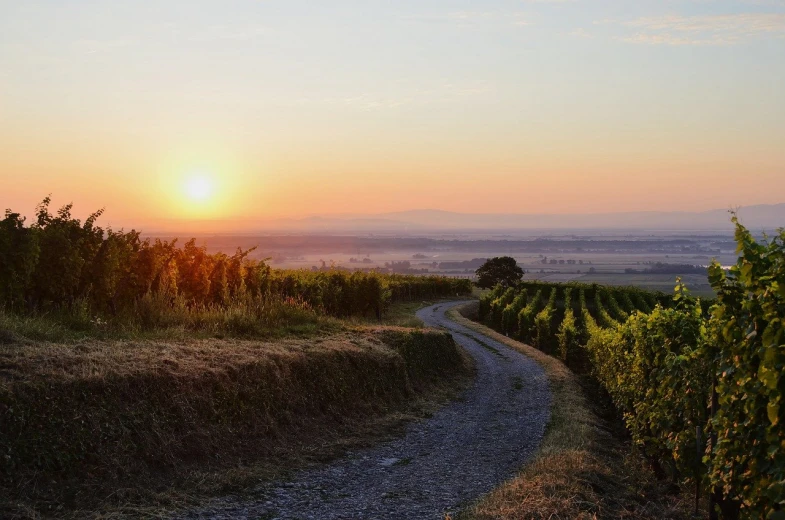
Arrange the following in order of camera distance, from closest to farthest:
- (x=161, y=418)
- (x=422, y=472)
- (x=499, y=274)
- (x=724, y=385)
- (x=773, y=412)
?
(x=773, y=412) → (x=724, y=385) → (x=161, y=418) → (x=422, y=472) → (x=499, y=274)

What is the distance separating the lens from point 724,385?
603cm

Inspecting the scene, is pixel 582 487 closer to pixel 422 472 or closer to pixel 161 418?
pixel 422 472

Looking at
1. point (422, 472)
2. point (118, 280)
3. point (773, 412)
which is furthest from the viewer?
point (118, 280)

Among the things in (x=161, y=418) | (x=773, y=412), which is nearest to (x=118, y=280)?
(x=161, y=418)

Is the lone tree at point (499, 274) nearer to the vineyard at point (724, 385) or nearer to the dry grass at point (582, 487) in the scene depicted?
the vineyard at point (724, 385)

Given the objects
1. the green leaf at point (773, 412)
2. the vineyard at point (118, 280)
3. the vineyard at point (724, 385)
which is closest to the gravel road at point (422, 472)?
the vineyard at point (724, 385)

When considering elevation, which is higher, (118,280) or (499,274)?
(118,280)

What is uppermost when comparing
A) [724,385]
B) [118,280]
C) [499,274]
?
[118,280]

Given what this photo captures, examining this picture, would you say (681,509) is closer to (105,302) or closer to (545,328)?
(105,302)

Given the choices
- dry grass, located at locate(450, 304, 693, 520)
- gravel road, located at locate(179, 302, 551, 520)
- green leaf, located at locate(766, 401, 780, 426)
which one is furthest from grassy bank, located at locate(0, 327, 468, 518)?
green leaf, located at locate(766, 401, 780, 426)

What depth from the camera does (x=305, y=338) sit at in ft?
53.2

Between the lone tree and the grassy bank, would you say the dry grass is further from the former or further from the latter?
the lone tree

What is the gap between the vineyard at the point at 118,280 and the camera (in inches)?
Answer: 525

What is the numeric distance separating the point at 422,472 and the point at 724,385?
5439mm
